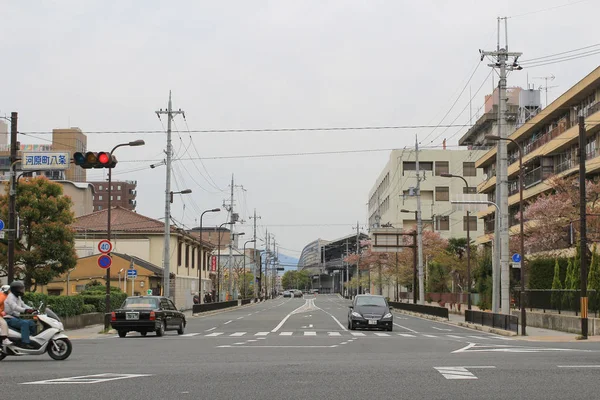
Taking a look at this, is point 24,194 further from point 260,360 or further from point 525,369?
point 525,369

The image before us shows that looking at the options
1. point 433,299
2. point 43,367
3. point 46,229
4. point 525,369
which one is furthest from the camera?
point 433,299

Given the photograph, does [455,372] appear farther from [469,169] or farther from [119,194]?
[119,194]

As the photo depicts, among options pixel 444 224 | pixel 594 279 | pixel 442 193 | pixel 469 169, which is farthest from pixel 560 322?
pixel 469 169

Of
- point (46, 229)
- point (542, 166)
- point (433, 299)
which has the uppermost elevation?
point (542, 166)

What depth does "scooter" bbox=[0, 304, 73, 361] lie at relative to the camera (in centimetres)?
1608

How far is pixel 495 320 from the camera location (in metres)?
36.3

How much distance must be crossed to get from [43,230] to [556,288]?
2768 centimetres

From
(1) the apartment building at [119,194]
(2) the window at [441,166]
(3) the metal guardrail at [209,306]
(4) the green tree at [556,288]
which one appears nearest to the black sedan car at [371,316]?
(4) the green tree at [556,288]

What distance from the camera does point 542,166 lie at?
56.3m

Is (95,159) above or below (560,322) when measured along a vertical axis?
above

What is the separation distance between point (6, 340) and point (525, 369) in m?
10.5

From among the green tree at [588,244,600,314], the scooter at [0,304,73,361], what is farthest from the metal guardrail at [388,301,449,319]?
the scooter at [0,304,73,361]

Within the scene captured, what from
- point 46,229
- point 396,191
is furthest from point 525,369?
point 396,191

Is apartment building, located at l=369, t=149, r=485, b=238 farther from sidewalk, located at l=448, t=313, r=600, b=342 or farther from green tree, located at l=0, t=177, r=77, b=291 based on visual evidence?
sidewalk, located at l=448, t=313, r=600, b=342
